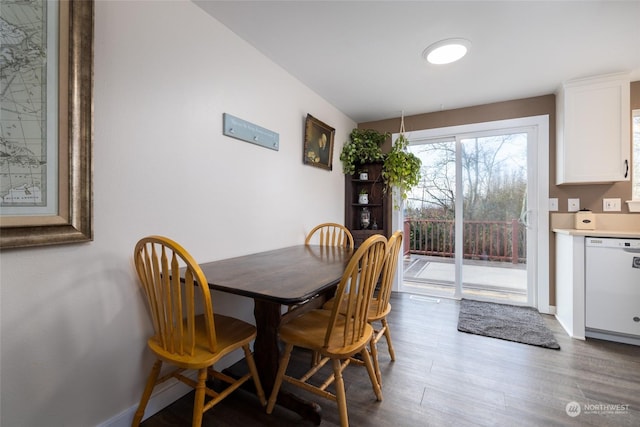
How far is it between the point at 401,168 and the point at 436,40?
4.96 ft

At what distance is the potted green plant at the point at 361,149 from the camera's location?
3441 millimetres

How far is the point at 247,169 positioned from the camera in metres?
2.03

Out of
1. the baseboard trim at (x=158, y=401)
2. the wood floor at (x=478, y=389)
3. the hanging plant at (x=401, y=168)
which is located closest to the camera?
the baseboard trim at (x=158, y=401)

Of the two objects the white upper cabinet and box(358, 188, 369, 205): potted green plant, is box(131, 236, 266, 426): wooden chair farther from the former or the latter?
the white upper cabinet

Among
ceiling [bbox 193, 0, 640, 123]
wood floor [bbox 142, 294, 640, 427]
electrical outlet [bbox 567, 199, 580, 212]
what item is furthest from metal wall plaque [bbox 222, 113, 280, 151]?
electrical outlet [bbox 567, 199, 580, 212]

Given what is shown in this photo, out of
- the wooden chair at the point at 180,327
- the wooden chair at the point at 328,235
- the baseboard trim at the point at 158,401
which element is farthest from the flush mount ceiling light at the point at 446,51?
the baseboard trim at the point at 158,401

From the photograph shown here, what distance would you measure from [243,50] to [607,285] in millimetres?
3421

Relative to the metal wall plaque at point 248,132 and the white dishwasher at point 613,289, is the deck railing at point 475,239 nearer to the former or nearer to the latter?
the white dishwasher at point 613,289

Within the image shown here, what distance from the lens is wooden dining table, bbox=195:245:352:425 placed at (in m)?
1.13

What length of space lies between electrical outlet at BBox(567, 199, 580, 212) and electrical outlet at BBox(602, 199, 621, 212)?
0.61 ft

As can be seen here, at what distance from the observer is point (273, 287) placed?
1.17 m

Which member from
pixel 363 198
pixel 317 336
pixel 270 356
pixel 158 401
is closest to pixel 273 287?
pixel 317 336

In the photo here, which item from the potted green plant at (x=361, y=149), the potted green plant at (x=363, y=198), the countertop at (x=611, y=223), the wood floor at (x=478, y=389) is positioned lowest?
the wood floor at (x=478, y=389)

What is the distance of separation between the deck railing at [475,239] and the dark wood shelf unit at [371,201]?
32 centimetres
